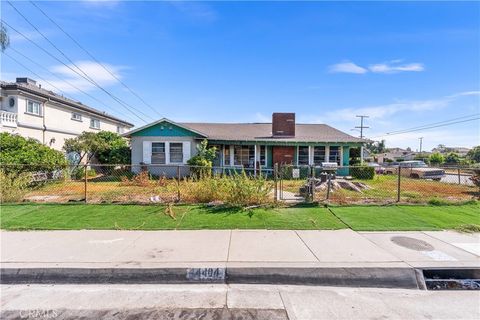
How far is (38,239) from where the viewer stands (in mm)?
5812

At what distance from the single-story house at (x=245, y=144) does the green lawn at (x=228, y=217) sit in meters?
8.00

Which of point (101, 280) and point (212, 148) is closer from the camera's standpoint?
point (101, 280)

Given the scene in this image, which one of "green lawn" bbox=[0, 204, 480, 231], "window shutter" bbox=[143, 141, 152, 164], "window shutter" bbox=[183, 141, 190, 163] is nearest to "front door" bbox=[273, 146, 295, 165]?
"window shutter" bbox=[183, 141, 190, 163]

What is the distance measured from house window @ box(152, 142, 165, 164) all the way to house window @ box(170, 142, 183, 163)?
58 centimetres

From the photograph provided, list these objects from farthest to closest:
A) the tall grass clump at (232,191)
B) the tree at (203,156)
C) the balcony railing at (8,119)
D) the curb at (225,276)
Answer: the tree at (203,156) → the balcony railing at (8,119) → the tall grass clump at (232,191) → the curb at (225,276)

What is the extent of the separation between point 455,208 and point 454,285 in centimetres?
532

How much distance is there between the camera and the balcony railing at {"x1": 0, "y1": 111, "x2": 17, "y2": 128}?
15529 millimetres

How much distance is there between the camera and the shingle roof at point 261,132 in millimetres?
18597

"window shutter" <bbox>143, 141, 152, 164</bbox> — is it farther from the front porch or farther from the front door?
the front door

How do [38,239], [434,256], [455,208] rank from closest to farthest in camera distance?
[434,256]
[38,239]
[455,208]

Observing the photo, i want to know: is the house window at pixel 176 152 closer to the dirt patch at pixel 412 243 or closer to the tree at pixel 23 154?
the tree at pixel 23 154

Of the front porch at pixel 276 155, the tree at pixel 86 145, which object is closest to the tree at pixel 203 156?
the front porch at pixel 276 155

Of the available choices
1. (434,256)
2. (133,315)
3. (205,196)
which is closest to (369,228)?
(434,256)

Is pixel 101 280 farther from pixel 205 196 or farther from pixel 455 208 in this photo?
pixel 455 208
